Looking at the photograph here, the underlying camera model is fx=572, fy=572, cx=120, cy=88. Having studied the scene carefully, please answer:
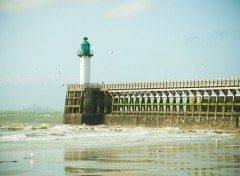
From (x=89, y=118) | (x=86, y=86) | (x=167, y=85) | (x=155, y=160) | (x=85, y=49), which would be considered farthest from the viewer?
(x=85, y=49)

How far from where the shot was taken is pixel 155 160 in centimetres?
1975

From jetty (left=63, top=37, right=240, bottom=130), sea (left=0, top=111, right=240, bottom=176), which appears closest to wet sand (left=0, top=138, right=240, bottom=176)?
sea (left=0, top=111, right=240, bottom=176)

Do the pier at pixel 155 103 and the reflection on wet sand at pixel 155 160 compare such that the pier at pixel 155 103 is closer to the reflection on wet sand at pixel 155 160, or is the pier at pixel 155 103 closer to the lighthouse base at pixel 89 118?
the lighthouse base at pixel 89 118

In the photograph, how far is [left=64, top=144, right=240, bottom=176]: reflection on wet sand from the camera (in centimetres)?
1686

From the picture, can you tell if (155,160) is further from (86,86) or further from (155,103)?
(86,86)

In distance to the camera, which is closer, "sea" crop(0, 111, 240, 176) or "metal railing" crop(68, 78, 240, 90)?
"sea" crop(0, 111, 240, 176)

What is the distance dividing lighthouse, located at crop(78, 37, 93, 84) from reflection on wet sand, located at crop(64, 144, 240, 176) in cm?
3459

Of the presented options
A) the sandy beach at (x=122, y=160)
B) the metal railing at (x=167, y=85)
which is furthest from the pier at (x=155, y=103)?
the sandy beach at (x=122, y=160)

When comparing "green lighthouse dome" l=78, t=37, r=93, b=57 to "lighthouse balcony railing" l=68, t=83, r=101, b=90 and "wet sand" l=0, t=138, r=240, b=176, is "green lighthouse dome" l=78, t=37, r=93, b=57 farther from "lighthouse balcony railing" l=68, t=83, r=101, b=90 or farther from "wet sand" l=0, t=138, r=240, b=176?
"wet sand" l=0, t=138, r=240, b=176

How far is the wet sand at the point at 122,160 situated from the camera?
16.9 meters

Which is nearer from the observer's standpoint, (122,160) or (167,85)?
(122,160)

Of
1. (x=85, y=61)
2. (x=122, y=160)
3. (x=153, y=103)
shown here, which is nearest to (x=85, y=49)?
(x=85, y=61)

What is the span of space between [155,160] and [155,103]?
29924 millimetres

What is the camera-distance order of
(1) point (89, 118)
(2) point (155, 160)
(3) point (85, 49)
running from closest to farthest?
(2) point (155, 160), (1) point (89, 118), (3) point (85, 49)
